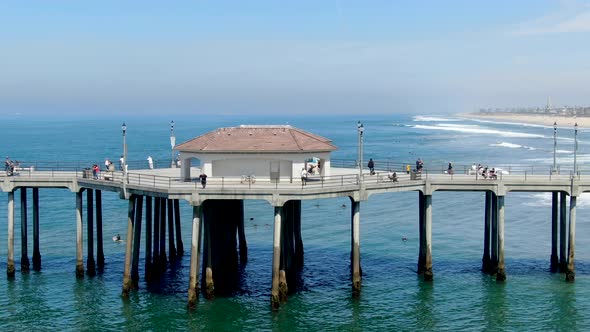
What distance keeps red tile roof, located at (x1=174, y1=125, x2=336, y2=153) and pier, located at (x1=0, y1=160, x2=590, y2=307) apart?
171 centimetres

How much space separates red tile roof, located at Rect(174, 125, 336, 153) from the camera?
41.8 meters

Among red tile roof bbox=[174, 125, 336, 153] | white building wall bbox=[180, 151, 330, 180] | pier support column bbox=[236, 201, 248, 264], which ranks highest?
red tile roof bbox=[174, 125, 336, 153]

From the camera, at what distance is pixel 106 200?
80.1 m

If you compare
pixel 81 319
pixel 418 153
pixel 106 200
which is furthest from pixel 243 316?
pixel 418 153

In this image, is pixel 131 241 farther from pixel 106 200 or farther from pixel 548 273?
pixel 106 200

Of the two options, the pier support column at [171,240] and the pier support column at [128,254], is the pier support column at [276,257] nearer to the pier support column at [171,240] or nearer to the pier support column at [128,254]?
the pier support column at [128,254]

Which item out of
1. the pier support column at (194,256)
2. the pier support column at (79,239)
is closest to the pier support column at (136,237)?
the pier support column at (79,239)

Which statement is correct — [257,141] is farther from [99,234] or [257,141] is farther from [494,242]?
[494,242]

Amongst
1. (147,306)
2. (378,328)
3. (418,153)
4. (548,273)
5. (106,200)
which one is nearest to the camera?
(378,328)

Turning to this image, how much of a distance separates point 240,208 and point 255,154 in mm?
10142

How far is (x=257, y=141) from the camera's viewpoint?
4269 centimetres

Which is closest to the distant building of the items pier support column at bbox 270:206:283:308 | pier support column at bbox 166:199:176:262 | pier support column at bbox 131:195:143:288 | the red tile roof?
the red tile roof

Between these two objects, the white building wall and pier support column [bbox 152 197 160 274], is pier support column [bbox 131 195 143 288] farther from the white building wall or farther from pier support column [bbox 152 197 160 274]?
the white building wall

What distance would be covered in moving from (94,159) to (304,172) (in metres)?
91.5
